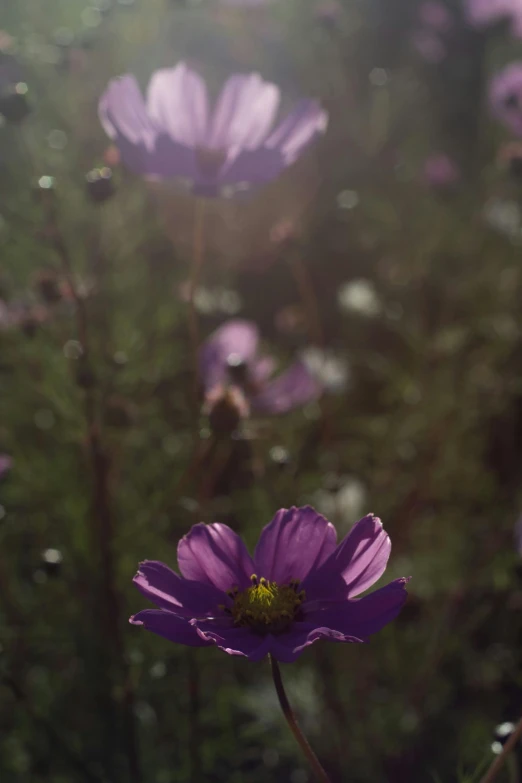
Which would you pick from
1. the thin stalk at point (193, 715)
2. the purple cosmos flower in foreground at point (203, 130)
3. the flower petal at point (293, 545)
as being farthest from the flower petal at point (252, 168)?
the thin stalk at point (193, 715)

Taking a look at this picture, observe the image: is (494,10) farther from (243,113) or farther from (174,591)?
(174,591)

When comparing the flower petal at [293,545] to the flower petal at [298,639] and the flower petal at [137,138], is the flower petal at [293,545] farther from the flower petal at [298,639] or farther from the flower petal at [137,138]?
the flower petal at [137,138]

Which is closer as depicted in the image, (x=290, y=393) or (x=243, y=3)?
(x=290, y=393)

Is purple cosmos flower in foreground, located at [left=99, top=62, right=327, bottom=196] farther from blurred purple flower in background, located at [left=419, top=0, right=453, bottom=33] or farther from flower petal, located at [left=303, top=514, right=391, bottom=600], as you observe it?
blurred purple flower in background, located at [left=419, top=0, right=453, bottom=33]

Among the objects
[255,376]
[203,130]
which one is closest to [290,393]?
[255,376]

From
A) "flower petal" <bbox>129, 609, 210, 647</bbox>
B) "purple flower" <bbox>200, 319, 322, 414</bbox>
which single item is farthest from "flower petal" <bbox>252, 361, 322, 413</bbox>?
"flower petal" <bbox>129, 609, 210, 647</bbox>

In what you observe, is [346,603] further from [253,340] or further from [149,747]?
[253,340]

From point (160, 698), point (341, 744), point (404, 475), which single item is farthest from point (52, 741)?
point (404, 475)
